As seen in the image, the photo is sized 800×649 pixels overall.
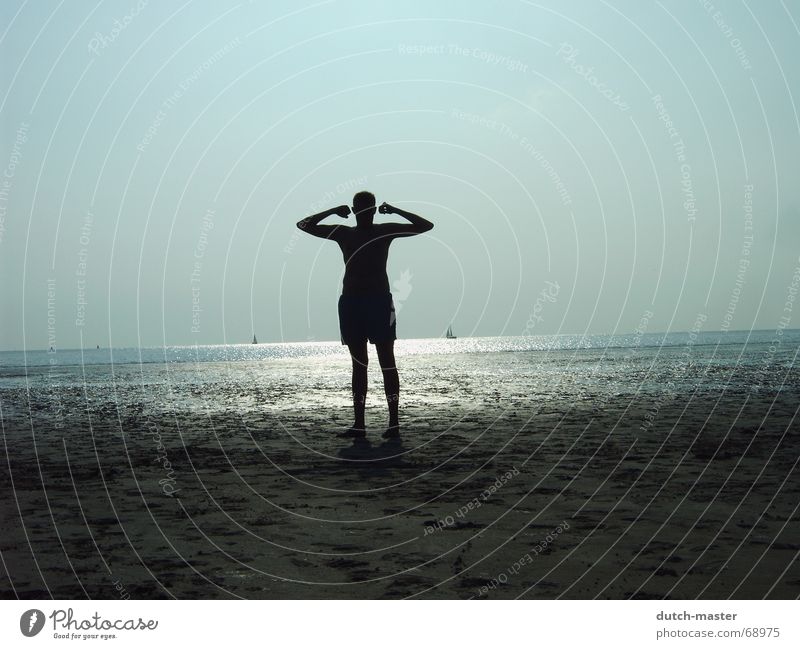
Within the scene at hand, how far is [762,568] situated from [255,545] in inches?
123

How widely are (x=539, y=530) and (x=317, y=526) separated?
5.18 feet

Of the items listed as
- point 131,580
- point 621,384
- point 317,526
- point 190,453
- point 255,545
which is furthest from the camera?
point 621,384

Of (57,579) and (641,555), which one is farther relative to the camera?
(641,555)

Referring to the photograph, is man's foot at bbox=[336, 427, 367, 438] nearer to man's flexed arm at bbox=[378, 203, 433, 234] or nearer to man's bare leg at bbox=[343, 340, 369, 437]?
man's bare leg at bbox=[343, 340, 369, 437]

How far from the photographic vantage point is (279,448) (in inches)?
389

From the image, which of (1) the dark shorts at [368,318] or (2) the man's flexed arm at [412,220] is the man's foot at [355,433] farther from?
(2) the man's flexed arm at [412,220]
